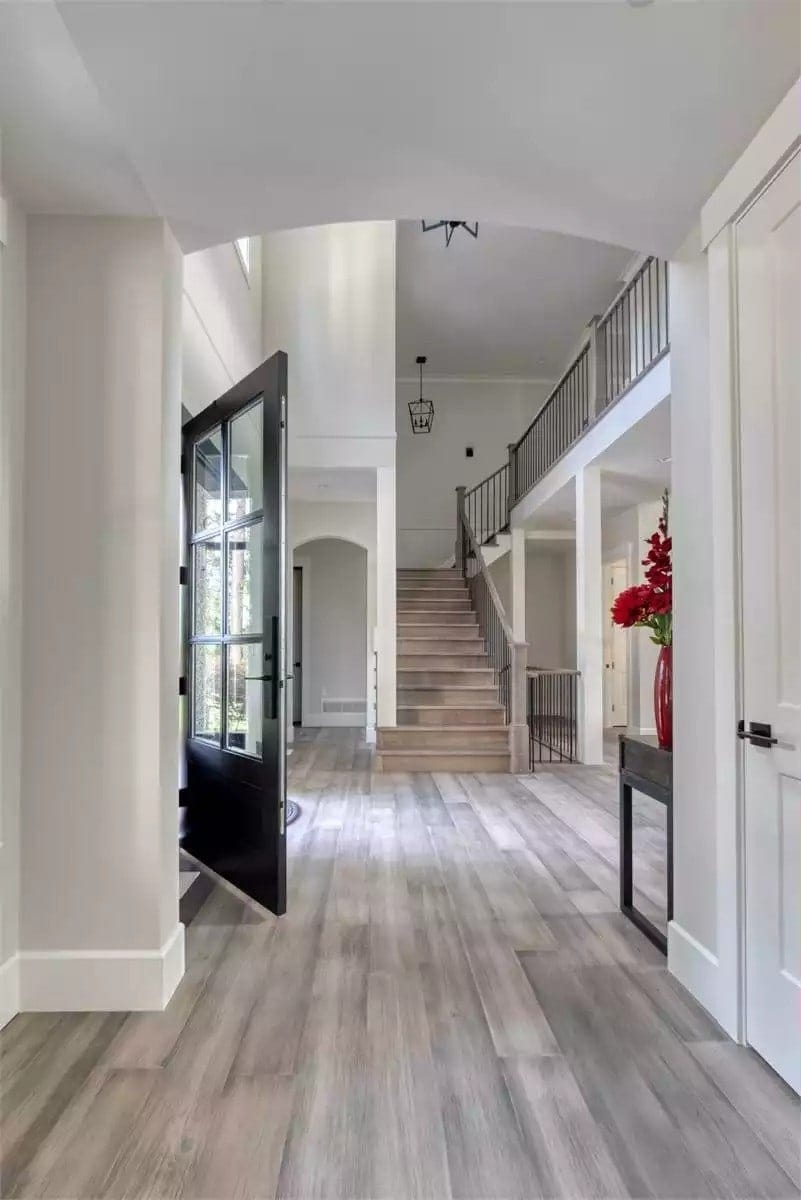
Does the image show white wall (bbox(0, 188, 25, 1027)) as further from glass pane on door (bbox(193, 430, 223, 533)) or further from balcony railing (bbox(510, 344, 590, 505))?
balcony railing (bbox(510, 344, 590, 505))

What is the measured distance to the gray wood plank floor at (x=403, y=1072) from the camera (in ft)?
4.75

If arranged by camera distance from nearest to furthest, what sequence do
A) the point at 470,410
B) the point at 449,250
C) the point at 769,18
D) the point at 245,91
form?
1. the point at 769,18
2. the point at 245,91
3. the point at 449,250
4. the point at 470,410

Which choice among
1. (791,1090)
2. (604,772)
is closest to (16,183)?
(791,1090)

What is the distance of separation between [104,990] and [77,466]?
1.61m

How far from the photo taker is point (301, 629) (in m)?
9.75

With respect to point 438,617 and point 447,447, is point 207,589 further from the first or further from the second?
point 447,447

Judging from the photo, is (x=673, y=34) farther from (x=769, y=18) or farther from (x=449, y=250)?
(x=449, y=250)

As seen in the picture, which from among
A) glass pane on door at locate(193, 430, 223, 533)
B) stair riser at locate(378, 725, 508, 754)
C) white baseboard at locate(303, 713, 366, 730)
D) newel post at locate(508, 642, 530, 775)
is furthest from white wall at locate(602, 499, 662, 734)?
glass pane on door at locate(193, 430, 223, 533)

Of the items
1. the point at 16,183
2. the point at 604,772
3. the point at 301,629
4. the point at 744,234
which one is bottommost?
the point at 604,772

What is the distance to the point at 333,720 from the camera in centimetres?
965

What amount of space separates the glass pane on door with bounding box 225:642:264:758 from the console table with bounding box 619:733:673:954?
1547mm

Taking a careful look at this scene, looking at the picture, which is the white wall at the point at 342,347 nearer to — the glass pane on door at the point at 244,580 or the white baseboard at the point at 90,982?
the glass pane on door at the point at 244,580

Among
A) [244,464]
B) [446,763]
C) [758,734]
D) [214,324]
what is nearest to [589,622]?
[446,763]

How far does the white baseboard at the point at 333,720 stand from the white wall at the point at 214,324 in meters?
5.18
